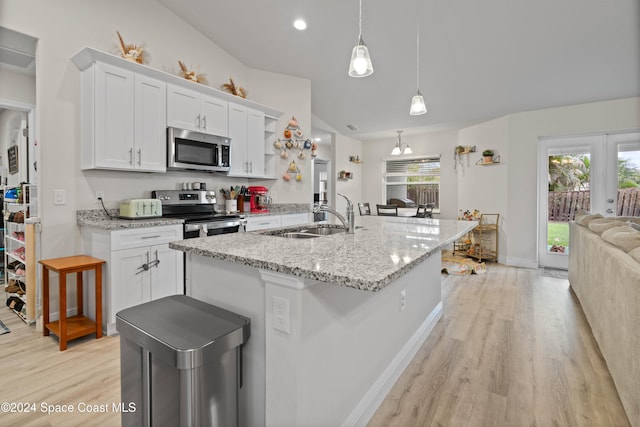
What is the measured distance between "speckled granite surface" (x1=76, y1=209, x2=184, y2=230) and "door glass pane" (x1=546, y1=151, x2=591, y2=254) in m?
5.11

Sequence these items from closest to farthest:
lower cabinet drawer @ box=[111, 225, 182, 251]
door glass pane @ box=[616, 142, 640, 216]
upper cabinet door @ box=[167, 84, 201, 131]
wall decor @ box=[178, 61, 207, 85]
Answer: lower cabinet drawer @ box=[111, 225, 182, 251] < upper cabinet door @ box=[167, 84, 201, 131] < wall decor @ box=[178, 61, 207, 85] < door glass pane @ box=[616, 142, 640, 216]

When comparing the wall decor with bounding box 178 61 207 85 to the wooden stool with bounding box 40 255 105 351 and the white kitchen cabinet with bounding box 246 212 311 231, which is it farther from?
the wooden stool with bounding box 40 255 105 351

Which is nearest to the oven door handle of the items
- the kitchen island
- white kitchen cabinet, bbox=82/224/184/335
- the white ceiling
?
white kitchen cabinet, bbox=82/224/184/335

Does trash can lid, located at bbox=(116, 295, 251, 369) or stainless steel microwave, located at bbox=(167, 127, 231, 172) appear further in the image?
stainless steel microwave, located at bbox=(167, 127, 231, 172)

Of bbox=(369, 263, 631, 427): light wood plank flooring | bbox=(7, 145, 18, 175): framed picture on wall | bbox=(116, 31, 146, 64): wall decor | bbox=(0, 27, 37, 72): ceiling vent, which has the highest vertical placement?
bbox=(116, 31, 146, 64): wall decor

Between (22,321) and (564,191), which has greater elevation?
(564,191)

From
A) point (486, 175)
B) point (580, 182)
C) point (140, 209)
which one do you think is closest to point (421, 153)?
point (486, 175)

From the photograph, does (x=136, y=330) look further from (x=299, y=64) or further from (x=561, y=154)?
(x=561, y=154)

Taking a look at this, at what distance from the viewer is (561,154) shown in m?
4.55

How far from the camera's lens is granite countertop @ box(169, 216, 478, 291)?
91cm

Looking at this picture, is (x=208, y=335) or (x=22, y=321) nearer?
(x=208, y=335)

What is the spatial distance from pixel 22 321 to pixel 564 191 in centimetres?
657

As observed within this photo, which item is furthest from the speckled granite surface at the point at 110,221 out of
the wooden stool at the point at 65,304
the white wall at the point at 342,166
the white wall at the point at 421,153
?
the white wall at the point at 421,153

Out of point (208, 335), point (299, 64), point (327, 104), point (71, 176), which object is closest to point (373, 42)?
point (299, 64)
